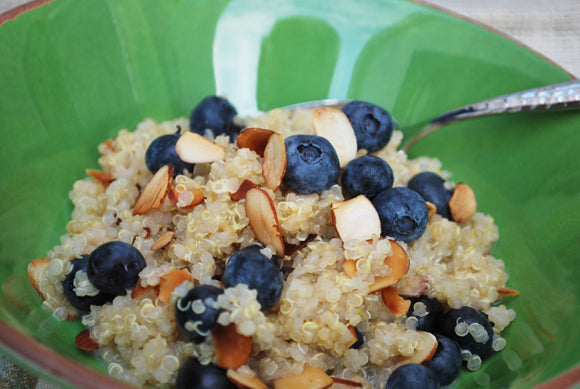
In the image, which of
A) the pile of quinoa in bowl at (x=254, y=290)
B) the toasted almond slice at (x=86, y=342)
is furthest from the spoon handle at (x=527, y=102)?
the toasted almond slice at (x=86, y=342)

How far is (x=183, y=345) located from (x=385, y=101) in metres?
1.11

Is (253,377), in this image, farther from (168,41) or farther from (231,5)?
(231,5)

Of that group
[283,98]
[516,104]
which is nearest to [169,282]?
[283,98]

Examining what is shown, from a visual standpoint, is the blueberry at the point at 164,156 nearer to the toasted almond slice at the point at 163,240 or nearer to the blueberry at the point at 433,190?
the toasted almond slice at the point at 163,240

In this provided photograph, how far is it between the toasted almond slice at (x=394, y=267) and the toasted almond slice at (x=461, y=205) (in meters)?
0.34

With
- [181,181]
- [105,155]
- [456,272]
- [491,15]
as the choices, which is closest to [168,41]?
[105,155]

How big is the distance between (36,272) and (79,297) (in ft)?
0.41

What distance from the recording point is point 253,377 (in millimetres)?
849

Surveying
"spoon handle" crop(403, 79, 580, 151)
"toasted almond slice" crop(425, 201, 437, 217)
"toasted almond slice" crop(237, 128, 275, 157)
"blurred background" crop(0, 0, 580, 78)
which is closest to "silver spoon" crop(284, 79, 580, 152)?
"spoon handle" crop(403, 79, 580, 151)

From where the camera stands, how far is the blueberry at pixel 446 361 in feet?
3.15

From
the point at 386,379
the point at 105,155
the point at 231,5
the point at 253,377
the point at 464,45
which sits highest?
the point at 231,5

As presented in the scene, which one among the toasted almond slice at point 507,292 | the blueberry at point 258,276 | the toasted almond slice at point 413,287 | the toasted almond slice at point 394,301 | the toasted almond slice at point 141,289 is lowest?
the toasted almond slice at point 507,292

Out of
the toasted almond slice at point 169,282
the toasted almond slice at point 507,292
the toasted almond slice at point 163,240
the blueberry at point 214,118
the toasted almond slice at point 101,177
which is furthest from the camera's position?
the blueberry at point 214,118

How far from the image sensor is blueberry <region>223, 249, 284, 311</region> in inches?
34.9
